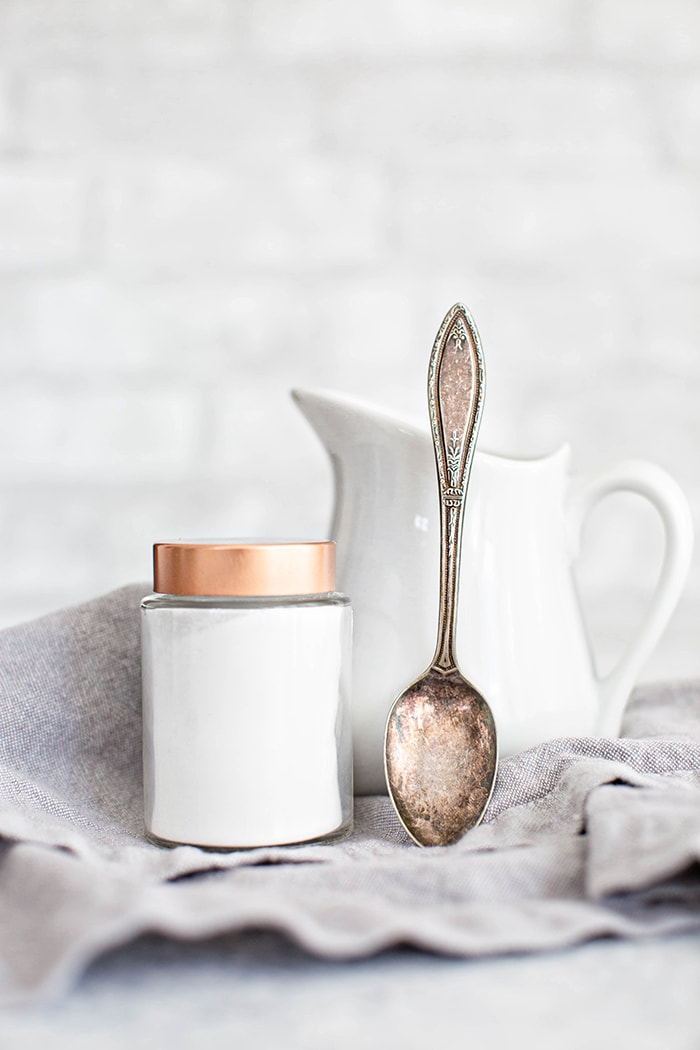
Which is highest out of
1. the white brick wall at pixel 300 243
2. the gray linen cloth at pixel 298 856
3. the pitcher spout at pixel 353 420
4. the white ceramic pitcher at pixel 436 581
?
the white brick wall at pixel 300 243

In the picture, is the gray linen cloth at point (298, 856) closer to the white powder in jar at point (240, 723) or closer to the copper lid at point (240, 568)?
the white powder in jar at point (240, 723)

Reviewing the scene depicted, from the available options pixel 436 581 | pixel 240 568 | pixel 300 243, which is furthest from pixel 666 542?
pixel 300 243

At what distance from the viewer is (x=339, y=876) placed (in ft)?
1.51

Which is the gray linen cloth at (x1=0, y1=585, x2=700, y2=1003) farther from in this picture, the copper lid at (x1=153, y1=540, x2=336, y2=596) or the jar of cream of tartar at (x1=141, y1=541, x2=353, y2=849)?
the copper lid at (x1=153, y1=540, x2=336, y2=596)

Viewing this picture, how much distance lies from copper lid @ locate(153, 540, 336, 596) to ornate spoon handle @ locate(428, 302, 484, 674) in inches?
3.3

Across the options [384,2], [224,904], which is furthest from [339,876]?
[384,2]

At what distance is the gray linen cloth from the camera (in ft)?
1.24

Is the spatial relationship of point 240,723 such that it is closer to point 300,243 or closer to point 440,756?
point 440,756

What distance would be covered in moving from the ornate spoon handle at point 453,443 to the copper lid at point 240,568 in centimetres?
8

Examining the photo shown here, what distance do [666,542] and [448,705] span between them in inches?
7.7

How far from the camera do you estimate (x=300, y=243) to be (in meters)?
0.97

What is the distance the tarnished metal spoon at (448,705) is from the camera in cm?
57

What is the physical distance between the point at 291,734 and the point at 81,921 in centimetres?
17

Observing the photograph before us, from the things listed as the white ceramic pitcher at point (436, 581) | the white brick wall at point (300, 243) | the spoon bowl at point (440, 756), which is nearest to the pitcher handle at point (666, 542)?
the white ceramic pitcher at point (436, 581)
